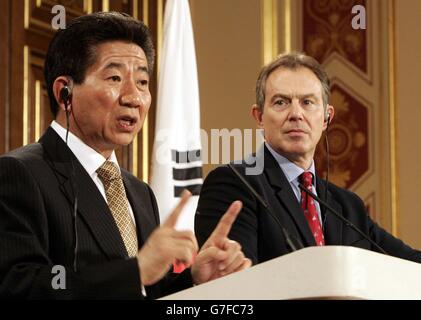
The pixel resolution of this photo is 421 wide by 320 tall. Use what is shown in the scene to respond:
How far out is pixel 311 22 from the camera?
16.4 ft

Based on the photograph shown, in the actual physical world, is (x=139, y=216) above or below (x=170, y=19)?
below

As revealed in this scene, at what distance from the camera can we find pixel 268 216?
272 cm

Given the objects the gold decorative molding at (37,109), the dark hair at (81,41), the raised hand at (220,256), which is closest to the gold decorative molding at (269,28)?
the gold decorative molding at (37,109)

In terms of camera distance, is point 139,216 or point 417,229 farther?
point 417,229

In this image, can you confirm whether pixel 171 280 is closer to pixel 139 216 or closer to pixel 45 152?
pixel 139 216

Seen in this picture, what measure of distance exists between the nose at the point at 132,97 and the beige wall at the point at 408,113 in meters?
2.56

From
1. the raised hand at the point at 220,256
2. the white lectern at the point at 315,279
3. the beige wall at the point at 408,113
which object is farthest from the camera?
the beige wall at the point at 408,113

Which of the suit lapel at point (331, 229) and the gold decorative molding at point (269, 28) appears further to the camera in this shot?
the gold decorative molding at point (269, 28)

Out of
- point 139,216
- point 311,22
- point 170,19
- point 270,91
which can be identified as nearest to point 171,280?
point 139,216

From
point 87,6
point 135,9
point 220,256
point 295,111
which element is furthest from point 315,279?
point 135,9

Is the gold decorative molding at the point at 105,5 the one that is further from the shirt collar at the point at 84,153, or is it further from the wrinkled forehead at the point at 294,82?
the shirt collar at the point at 84,153

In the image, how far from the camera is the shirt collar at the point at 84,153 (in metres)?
2.34
